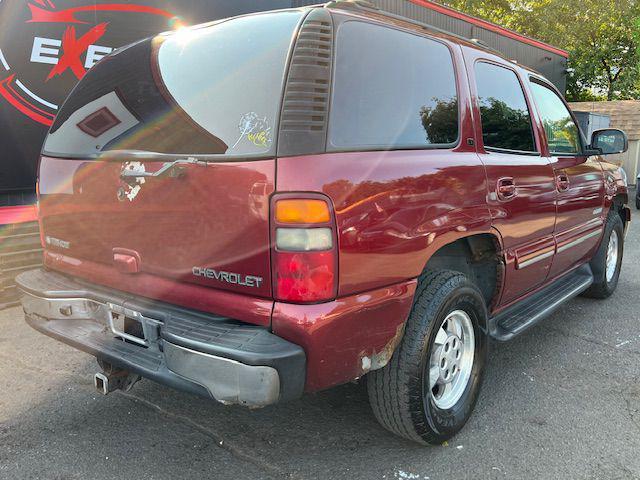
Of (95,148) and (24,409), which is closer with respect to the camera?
(95,148)

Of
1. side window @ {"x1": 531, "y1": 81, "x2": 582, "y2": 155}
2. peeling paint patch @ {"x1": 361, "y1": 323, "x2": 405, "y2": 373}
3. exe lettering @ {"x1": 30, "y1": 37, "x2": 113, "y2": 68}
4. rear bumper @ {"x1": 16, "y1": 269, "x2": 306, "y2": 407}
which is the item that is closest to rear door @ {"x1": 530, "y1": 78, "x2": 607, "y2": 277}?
side window @ {"x1": 531, "y1": 81, "x2": 582, "y2": 155}

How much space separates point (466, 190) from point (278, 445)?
1.54 m

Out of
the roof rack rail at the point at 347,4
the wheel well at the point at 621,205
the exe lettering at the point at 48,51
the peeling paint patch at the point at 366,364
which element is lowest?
the peeling paint patch at the point at 366,364

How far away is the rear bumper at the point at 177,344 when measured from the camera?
1.92 m

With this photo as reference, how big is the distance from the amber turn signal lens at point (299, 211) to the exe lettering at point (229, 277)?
0.26 meters

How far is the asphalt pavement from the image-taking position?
2.46 meters

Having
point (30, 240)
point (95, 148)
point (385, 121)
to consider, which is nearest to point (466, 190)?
point (385, 121)

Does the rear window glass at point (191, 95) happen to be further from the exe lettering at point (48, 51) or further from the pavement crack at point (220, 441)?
the exe lettering at point (48, 51)

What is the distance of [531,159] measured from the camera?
3.33 metres

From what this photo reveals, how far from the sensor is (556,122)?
13.1ft

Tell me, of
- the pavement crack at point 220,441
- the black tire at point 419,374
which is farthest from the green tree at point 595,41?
the pavement crack at point 220,441

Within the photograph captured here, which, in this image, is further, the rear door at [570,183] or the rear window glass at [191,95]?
the rear door at [570,183]

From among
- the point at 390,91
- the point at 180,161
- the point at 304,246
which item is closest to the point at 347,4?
the point at 390,91

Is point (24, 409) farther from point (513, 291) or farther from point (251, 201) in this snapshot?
point (513, 291)
